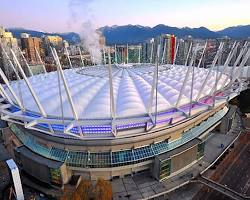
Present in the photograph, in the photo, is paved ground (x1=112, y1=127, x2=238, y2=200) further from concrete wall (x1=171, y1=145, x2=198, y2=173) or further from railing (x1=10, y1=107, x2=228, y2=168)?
railing (x1=10, y1=107, x2=228, y2=168)

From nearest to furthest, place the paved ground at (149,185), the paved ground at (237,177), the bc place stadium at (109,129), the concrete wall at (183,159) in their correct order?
the bc place stadium at (109,129)
the paved ground at (149,185)
the paved ground at (237,177)
the concrete wall at (183,159)

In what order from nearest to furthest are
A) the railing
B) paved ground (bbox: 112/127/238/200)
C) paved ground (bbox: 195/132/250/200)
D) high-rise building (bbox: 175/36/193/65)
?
paved ground (bbox: 112/127/238/200)
the railing
paved ground (bbox: 195/132/250/200)
high-rise building (bbox: 175/36/193/65)

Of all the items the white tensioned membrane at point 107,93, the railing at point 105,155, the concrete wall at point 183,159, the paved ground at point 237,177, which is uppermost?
the white tensioned membrane at point 107,93

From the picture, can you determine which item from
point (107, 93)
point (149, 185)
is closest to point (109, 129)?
point (107, 93)

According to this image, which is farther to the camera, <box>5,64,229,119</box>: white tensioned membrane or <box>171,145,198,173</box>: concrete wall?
<box>171,145,198,173</box>: concrete wall

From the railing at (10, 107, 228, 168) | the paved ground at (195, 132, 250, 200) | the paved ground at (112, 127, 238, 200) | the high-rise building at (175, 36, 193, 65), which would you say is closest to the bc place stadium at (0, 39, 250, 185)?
the railing at (10, 107, 228, 168)

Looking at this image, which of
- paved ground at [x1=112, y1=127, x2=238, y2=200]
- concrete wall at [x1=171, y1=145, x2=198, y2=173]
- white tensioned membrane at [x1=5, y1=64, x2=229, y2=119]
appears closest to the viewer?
paved ground at [x1=112, y1=127, x2=238, y2=200]

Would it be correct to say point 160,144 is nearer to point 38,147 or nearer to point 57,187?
point 57,187

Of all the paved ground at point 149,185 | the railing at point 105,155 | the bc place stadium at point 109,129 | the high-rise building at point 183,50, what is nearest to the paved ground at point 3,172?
the bc place stadium at point 109,129

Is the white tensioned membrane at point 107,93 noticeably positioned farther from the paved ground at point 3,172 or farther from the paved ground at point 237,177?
the paved ground at point 237,177

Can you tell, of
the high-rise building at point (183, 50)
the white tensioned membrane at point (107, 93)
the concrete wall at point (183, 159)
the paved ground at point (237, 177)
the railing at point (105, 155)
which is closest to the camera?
the white tensioned membrane at point (107, 93)

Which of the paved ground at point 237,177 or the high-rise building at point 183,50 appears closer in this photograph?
the paved ground at point 237,177
